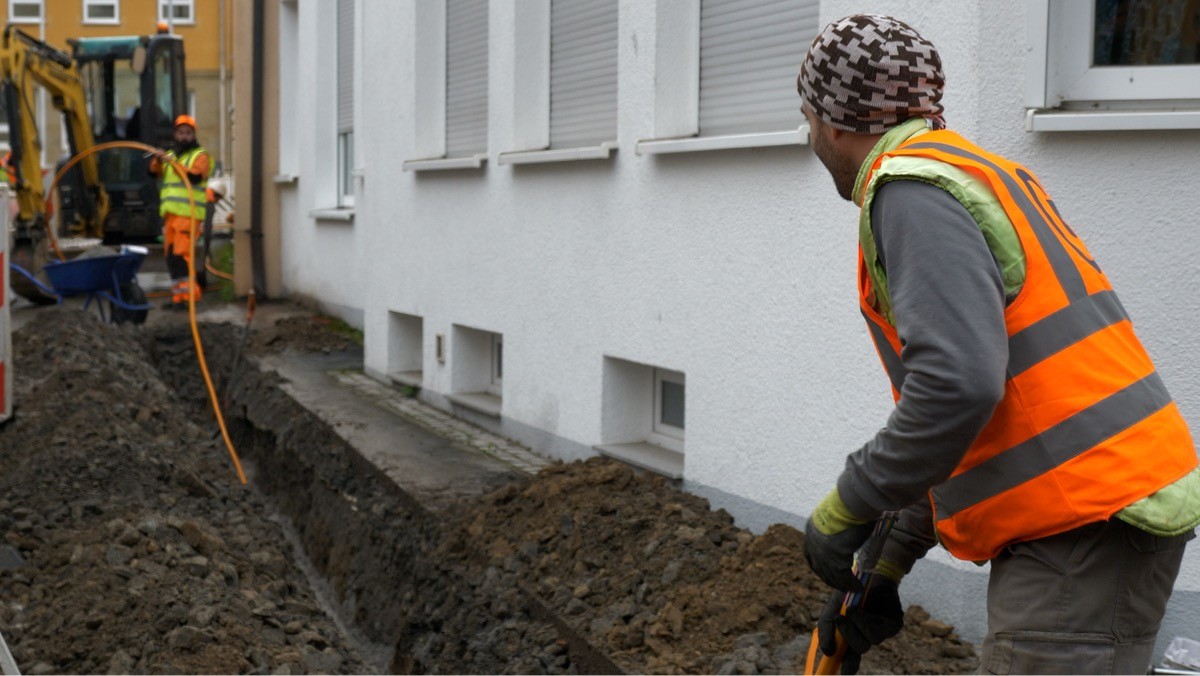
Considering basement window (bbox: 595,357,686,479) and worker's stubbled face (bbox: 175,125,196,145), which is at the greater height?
worker's stubbled face (bbox: 175,125,196,145)

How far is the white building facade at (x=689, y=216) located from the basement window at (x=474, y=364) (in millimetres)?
18

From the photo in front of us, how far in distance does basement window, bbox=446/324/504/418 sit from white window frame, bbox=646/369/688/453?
2.46 metres

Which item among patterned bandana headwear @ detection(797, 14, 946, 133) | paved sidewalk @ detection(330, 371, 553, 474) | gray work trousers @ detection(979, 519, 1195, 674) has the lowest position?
paved sidewalk @ detection(330, 371, 553, 474)

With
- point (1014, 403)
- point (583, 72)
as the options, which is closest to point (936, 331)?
point (1014, 403)

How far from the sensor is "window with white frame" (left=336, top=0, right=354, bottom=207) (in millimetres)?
14445

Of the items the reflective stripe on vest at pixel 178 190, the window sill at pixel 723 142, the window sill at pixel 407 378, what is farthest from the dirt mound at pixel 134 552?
the reflective stripe on vest at pixel 178 190

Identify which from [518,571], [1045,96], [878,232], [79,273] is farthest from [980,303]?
[79,273]

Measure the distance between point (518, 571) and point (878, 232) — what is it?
13.6 ft

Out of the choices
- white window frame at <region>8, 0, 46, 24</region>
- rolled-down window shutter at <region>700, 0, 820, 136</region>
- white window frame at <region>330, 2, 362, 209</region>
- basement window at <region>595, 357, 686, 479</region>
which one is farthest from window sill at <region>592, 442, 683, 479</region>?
white window frame at <region>8, 0, 46, 24</region>

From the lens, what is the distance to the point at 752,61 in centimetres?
641

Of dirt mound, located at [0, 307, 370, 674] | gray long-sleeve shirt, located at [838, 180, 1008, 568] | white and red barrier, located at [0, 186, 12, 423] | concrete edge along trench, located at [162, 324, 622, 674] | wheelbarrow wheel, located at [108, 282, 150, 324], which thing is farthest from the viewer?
wheelbarrow wheel, located at [108, 282, 150, 324]

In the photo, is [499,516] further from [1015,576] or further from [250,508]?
[1015,576]

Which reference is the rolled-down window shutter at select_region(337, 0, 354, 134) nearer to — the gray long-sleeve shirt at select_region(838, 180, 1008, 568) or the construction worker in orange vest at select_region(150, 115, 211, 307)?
the construction worker in orange vest at select_region(150, 115, 211, 307)

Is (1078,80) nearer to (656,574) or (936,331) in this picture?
(656,574)
